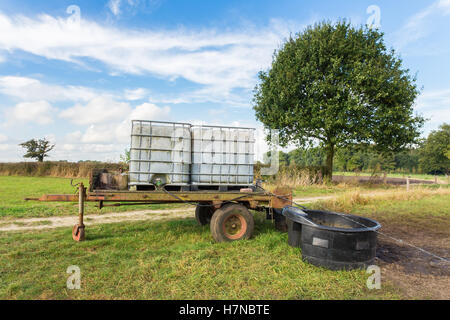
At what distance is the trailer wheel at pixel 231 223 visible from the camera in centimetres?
607

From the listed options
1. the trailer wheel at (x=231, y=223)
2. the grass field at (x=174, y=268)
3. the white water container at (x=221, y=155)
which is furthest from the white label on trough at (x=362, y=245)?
the white water container at (x=221, y=155)

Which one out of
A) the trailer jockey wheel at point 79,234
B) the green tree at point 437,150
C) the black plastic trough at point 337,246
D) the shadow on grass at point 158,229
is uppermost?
the green tree at point 437,150

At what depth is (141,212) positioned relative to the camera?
10555 mm

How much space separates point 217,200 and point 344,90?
634 inches

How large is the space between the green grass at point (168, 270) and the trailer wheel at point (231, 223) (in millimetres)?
243

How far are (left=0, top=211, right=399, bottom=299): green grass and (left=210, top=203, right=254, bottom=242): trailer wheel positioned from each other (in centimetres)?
24

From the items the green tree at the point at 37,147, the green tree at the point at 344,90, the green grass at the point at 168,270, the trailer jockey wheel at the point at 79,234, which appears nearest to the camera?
the green grass at the point at 168,270

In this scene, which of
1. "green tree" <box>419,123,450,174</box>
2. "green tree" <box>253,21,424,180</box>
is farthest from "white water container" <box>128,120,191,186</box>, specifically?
"green tree" <box>419,123,450,174</box>

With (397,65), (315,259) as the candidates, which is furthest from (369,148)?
(315,259)

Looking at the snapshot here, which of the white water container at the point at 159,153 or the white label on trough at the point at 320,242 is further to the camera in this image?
the white water container at the point at 159,153

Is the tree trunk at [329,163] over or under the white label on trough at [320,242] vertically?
over

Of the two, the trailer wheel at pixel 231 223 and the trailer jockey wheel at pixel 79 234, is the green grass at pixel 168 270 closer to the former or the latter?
the trailer jockey wheel at pixel 79 234

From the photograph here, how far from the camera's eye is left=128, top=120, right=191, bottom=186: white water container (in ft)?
20.0

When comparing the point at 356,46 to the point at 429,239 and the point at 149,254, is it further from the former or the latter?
the point at 149,254
